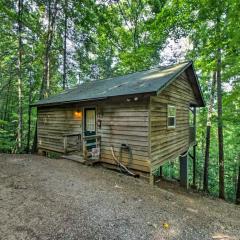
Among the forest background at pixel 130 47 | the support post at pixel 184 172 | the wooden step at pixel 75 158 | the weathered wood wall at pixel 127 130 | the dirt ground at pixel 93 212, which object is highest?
the forest background at pixel 130 47

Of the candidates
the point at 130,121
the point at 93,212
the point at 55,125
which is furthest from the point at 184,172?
the point at 93,212

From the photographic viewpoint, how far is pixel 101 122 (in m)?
9.16

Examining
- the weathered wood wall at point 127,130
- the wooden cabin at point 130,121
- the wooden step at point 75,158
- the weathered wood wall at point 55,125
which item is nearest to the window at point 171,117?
the wooden cabin at point 130,121

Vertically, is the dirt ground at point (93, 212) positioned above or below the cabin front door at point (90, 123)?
below

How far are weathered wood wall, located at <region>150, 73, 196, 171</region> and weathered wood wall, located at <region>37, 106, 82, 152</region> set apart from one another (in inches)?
164

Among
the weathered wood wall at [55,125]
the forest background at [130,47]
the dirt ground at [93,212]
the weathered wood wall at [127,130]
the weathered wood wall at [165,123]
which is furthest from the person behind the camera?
the weathered wood wall at [55,125]

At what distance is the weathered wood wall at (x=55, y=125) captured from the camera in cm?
1062

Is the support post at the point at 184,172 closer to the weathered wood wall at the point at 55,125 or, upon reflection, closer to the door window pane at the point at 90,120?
the door window pane at the point at 90,120

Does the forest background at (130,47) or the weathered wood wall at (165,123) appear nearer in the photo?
the weathered wood wall at (165,123)

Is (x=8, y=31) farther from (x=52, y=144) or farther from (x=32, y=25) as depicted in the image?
(x=52, y=144)

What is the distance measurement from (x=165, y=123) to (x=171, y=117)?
869 mm

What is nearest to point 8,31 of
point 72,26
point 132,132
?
point 72,26

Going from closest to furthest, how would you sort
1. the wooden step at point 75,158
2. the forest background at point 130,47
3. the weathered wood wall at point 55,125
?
1. the wooden step at point 75,158
2. the forest background at point 130,47
3. the weathered wood wall at point 55,125

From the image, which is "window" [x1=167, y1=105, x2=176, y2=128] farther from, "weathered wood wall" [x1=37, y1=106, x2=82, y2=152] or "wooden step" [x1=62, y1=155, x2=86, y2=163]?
"weathered wood wall" [x1=37, y1=106, x2=82, y2=152]
